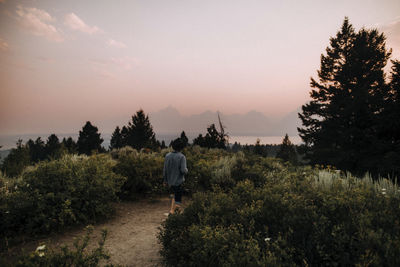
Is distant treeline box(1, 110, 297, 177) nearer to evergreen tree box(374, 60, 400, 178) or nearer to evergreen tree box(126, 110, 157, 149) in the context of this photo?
evergreen tree box(126, 110, 157, 149)

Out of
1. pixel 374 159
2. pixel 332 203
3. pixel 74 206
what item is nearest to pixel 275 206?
pixel 332 203

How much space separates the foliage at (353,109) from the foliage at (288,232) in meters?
21.6

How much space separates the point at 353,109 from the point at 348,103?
1337 mm

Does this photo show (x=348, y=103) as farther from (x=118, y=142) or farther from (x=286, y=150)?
(x=118, y=142)

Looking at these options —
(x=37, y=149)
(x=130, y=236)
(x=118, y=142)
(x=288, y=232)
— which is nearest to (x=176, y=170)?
(x=130, y=236)

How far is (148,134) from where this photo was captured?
212 feet

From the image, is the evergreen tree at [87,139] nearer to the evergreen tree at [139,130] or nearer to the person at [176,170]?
the evergreen tree at [139,130]

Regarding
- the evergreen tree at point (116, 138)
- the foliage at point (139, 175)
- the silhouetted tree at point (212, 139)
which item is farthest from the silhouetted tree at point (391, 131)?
the evergreen tree at point (116, 138)

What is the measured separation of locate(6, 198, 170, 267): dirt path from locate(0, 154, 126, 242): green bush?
1.01ft

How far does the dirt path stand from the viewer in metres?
3.98

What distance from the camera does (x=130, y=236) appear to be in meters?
4.95

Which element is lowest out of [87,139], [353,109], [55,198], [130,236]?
[130,236]

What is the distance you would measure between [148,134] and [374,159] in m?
54.9

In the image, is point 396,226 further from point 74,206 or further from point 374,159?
point 374,159
